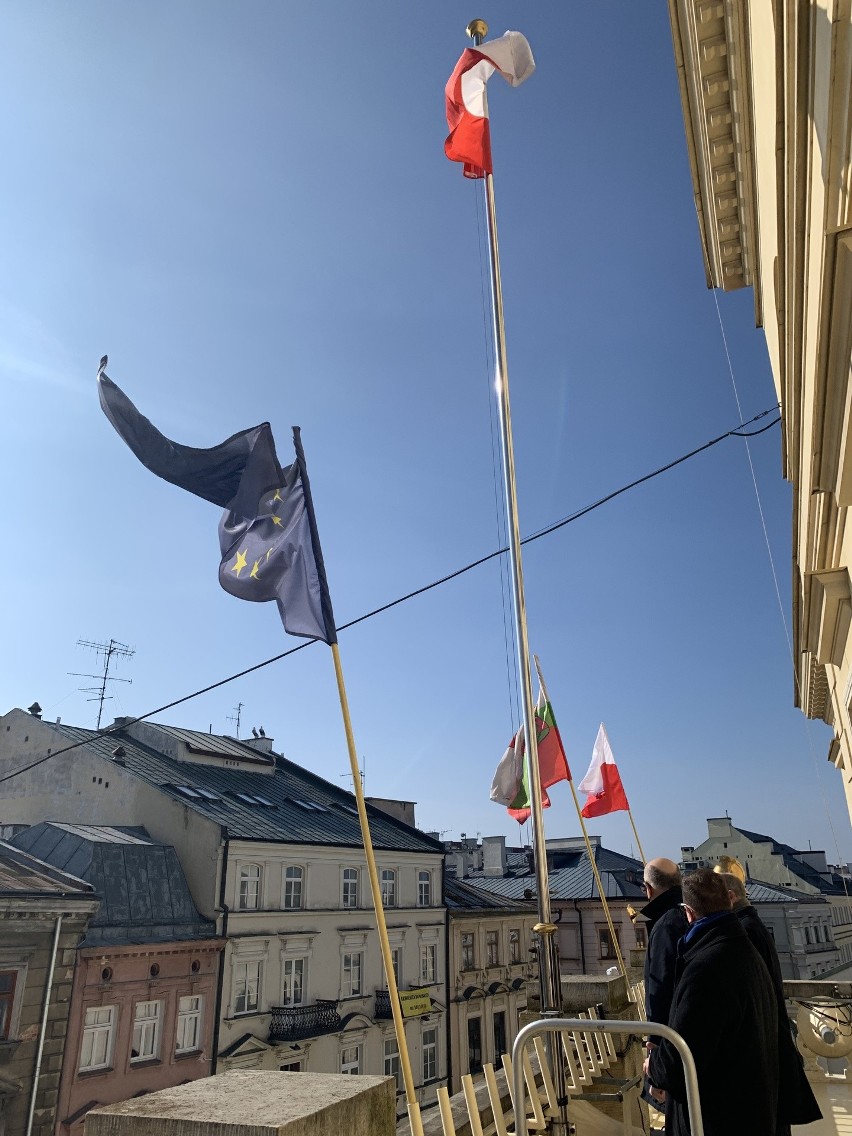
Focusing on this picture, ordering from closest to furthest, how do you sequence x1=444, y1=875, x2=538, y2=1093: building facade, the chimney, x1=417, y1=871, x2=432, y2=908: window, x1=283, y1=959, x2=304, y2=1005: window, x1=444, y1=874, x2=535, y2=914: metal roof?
x1=283, y1=959, x2=304, y2=1005: window
x1=444, y1=875, x2=538, y2=1093: building facade
x1=417, y1=871, x2=432, y2=908: window
x1=444, y1=874, x2=535, y2=914: metal roof
the chimney

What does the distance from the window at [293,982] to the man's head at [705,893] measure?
26.8 m

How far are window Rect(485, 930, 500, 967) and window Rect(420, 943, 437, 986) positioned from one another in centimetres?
352

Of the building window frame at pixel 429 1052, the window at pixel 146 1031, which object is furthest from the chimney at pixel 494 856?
the window at pixel 146 1031

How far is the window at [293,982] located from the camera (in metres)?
26.8

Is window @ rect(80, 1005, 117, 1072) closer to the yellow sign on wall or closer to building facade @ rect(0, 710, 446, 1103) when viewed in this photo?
building facade @ rect(0, 710, 446, 1103)

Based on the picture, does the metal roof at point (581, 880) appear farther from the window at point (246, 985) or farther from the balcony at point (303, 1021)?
the window at point (246, 985)

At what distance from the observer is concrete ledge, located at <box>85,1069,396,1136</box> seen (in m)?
2.44

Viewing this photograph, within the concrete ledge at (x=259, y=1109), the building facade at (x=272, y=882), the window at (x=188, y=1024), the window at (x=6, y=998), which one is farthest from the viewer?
the building facade at (x=272, y=882)

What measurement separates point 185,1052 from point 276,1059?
11.6 feet

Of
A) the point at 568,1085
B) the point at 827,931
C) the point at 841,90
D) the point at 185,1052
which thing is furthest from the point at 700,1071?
the point at 827,931

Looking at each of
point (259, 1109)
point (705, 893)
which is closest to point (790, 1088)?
point (705, 893)

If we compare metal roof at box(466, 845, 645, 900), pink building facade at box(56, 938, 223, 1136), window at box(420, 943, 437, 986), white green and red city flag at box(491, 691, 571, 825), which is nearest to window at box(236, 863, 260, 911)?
pink building facade at box(56, 938, 223, 1136)

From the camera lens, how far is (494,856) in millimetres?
49312

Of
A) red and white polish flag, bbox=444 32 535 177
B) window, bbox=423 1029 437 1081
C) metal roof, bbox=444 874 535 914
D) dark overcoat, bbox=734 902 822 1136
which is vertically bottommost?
window, bbox=423 1029 437 1081
